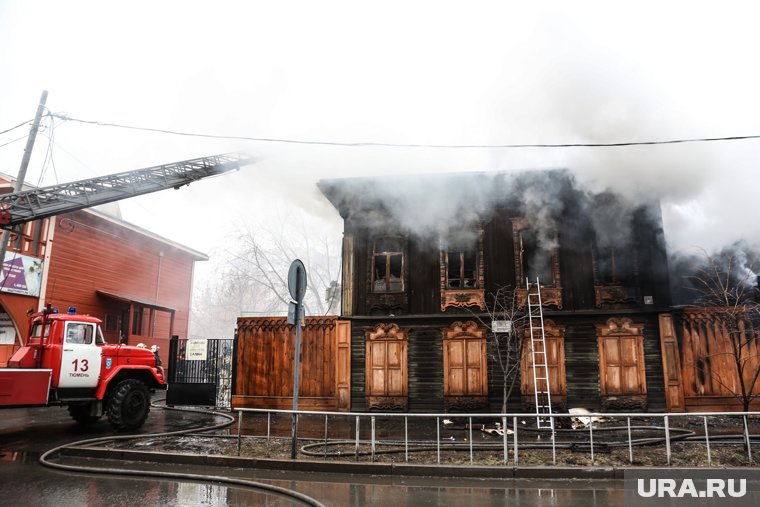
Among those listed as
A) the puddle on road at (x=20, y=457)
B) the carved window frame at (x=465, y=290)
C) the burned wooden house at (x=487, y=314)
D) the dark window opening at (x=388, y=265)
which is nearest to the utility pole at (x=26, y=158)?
the burned wooden house at (x=487, y=314)

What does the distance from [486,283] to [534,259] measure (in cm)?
159

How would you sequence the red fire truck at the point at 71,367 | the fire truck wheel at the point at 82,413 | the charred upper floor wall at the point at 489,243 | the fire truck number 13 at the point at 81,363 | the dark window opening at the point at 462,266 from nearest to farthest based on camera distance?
the red fire truck at the point at 71,367 → the fire truck number 13 at the point at 81,363 → the fire truck wheel at the point at 82,413 → the charred upper floor wall at the point at 489,243 → the dark window opening at the point at 462,266

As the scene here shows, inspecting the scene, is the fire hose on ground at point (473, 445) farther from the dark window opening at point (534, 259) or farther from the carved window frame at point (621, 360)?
the dark window opening at point (534, 259)

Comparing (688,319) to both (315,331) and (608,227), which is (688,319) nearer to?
(608,227)

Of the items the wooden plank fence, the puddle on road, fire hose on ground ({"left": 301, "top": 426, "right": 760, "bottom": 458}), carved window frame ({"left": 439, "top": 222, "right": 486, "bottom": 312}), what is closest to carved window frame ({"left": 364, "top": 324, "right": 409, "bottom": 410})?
the wooden plank fence

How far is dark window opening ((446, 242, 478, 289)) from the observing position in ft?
48.4

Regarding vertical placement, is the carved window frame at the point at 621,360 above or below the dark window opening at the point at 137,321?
below

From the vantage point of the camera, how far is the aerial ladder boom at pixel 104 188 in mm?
12961

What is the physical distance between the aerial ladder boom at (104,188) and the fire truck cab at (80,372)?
3.47 m

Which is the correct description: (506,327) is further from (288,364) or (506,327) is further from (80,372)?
(80,372)

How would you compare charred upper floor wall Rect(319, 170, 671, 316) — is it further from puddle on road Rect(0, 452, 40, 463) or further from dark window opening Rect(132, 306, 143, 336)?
dark window opening Rect(132, 306, 143, 336)

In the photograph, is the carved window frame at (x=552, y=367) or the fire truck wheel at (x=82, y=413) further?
the carved window frame at (x=552, y=367)

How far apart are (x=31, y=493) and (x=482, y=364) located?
10.8 m

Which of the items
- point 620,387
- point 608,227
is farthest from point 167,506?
point 608,227
